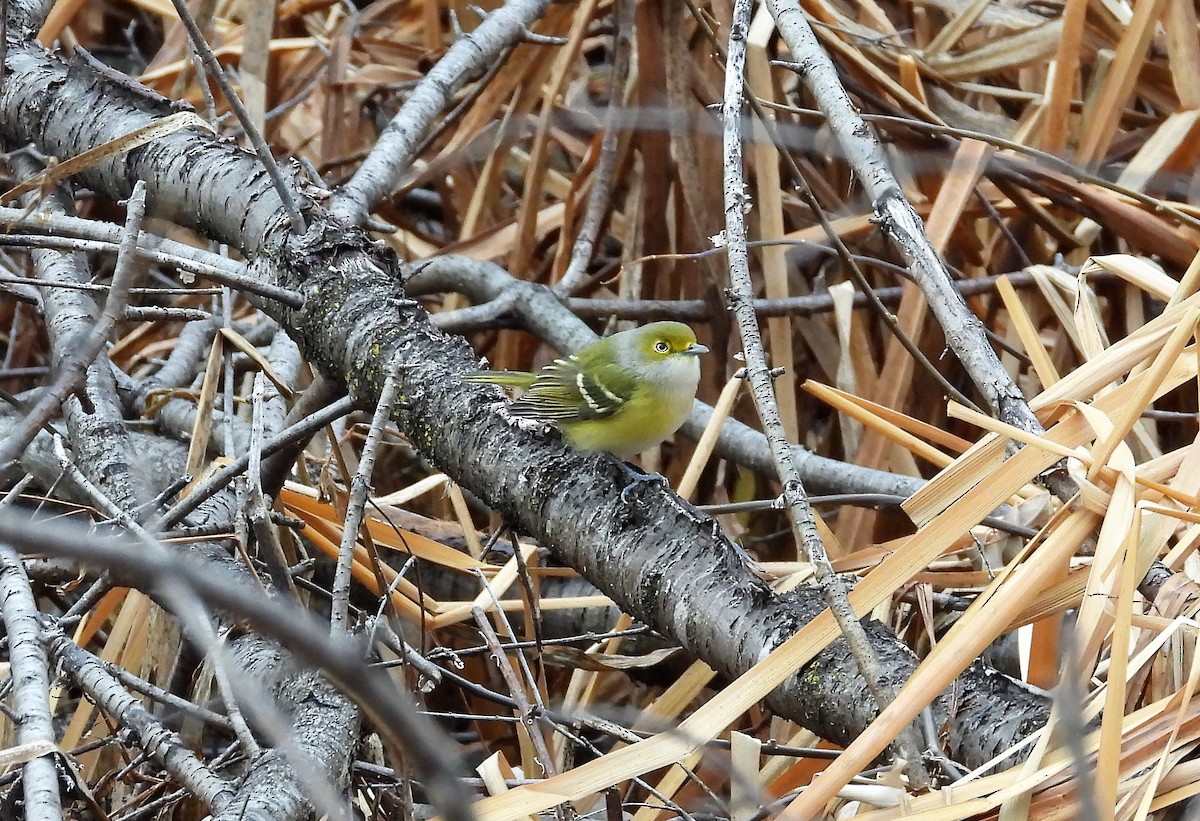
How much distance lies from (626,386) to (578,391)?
16cm

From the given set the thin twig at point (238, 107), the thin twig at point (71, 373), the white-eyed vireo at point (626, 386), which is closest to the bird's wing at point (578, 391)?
the white-eyed vireo at point (626, 386)

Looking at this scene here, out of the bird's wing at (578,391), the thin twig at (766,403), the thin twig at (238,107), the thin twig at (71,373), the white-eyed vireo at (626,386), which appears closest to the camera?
the thin twig at (71,373)

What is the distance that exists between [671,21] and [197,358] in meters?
1.76

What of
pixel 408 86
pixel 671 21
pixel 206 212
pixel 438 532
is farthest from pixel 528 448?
pixel 408 86

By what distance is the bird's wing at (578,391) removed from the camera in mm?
2654

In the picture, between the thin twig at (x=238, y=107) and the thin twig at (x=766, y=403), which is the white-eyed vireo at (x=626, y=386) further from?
the thin twig at (x=766, y=403)

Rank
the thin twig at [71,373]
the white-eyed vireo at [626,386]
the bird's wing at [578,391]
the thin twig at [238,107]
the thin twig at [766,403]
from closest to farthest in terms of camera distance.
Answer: the thin twig at [71,373]
the thin twig at [766,403]
the thin twig at [238,107]
the bird's wing at [578,391]
the white-eyed vireo at [626,386]

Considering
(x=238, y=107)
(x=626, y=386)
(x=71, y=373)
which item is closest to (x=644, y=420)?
(x=626, y=386)

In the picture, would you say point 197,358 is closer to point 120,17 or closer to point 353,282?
point 353,282

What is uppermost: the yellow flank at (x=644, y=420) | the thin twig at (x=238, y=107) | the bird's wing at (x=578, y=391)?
the thin twig at (x=238, y=107)

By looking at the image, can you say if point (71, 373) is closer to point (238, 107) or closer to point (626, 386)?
point (238, 107)

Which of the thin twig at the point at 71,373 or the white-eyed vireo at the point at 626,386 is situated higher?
the thin twig at the point at 71,373

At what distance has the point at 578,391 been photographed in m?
2.90

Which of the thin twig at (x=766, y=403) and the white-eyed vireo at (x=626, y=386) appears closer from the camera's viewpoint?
the thin twig at (x=766, y=403)
